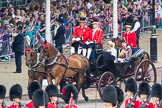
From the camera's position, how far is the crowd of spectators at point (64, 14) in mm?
34938

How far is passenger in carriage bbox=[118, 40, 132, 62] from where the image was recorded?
28.2 meters

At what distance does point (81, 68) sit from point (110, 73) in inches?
32.1

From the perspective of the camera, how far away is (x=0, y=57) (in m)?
34.8

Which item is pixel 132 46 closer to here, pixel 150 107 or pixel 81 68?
pixel 81 68

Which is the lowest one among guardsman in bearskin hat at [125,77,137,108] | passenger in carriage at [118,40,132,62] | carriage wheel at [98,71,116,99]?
carriage wheel at [98,71,116,99]

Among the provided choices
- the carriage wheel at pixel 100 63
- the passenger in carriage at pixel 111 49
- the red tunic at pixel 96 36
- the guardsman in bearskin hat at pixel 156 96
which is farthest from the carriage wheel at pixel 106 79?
the guardsman in bearskin hat at pixel 156 96

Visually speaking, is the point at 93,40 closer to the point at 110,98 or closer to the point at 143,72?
the point at 143,72

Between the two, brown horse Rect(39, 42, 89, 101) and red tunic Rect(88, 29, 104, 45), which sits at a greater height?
red tunic Rect(88, 29, 104, 45)

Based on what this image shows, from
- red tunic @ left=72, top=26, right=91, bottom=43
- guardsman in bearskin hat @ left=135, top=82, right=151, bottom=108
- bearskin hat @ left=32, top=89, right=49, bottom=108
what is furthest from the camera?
red tunic @ left=72, top=26, right=91, bottom=43

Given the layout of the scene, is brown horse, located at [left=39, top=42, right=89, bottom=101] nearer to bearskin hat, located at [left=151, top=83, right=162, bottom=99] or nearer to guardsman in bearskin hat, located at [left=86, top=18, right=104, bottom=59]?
guardsman in bearskin hat, located at [left=86, top=18, right=104, bottom=59]

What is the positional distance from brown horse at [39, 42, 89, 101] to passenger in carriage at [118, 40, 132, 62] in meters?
1.22

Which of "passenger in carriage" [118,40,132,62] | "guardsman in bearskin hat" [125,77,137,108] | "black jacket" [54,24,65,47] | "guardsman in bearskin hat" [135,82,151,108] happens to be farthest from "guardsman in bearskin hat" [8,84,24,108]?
"black jacket" [54,24,65,47]

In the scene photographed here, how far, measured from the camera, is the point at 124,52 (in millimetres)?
28297

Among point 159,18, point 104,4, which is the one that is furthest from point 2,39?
point 159,18
